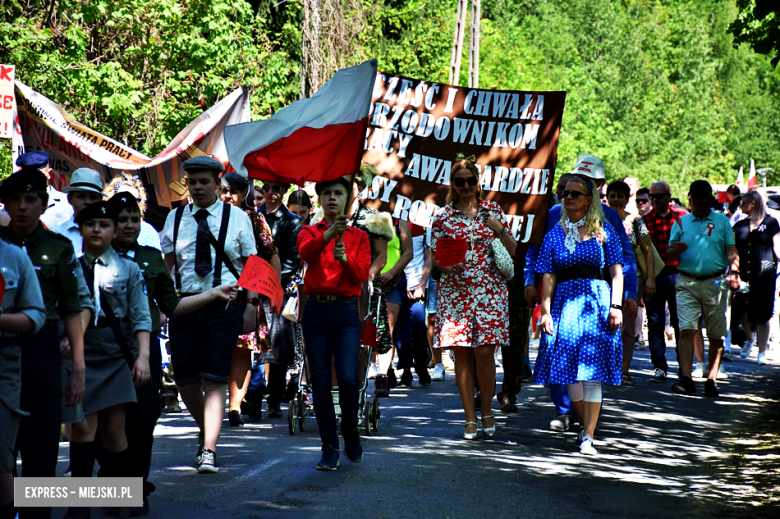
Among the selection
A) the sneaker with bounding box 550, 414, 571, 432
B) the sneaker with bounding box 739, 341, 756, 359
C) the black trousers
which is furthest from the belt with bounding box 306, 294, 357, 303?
the sneaker with bounding box 739, 341, 756, 359

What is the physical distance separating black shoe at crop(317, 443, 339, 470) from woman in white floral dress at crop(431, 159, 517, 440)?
1.59 metres

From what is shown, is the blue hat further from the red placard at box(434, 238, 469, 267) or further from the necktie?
the red placard at box(434, 238, 469, 267)

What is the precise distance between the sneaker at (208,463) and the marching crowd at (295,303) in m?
0.01

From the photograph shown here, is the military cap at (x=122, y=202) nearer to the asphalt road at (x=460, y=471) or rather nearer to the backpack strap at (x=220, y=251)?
the backpack strap at (x=220, y=251)

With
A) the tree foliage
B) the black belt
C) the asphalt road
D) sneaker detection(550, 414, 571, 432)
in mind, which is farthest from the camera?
the tree foliage

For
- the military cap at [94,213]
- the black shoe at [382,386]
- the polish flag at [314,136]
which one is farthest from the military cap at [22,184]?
the black shoe at [382,386]

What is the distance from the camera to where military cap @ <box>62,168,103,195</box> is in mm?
6430

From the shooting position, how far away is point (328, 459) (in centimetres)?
686

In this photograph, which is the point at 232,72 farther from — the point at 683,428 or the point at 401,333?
the point at 683,428

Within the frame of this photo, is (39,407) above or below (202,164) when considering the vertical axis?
below

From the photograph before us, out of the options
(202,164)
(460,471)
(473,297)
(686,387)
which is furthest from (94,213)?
(686,387)

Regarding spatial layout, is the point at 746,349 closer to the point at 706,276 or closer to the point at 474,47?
the point at 706,276

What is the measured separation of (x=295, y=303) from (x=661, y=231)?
5.51 m

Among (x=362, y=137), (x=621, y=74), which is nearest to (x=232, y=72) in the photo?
(x=362, y=137)
